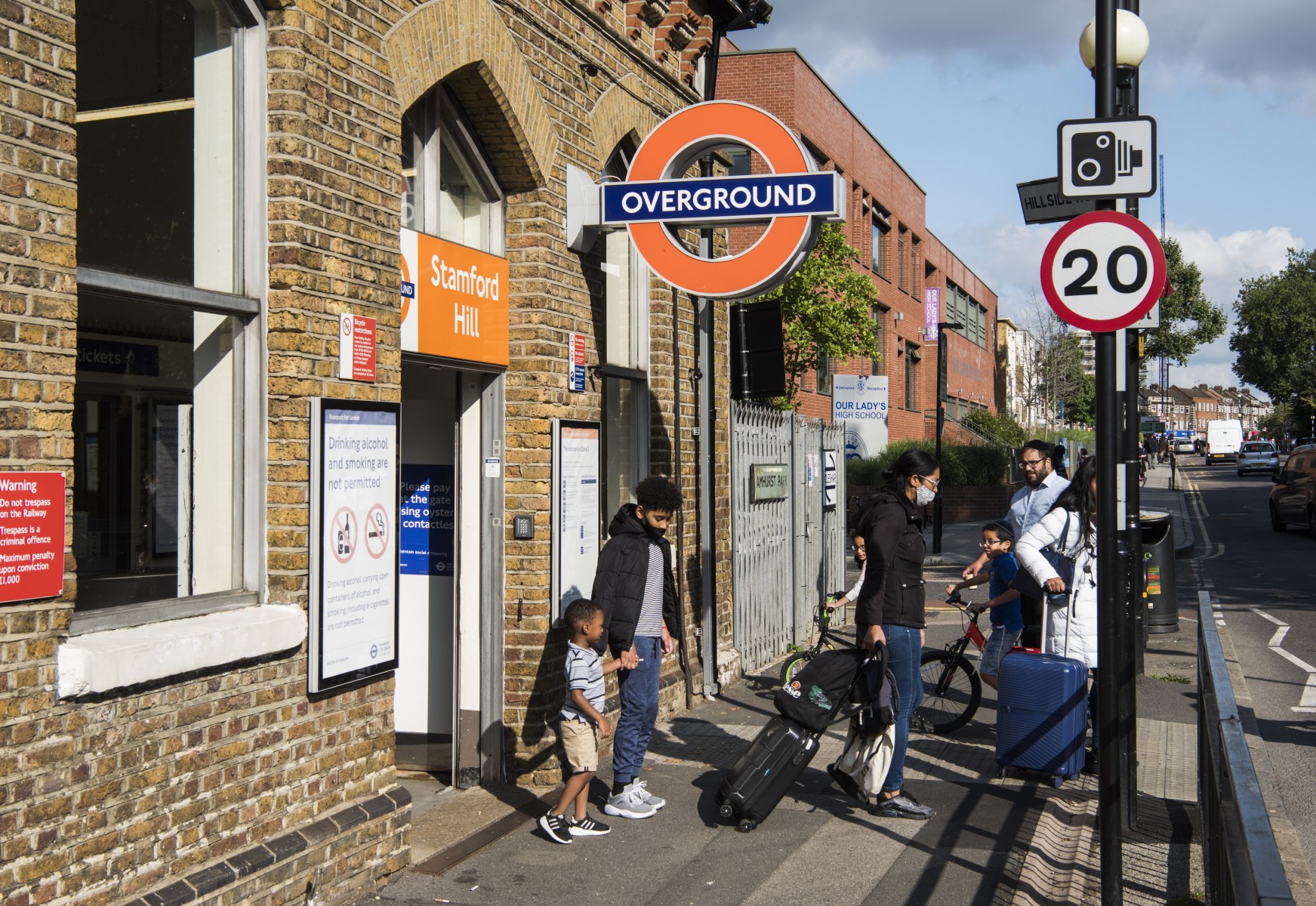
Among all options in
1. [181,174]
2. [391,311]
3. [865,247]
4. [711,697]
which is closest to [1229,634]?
[711,697]

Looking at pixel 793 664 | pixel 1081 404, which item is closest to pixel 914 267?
pixel 1081 404

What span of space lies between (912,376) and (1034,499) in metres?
38.5

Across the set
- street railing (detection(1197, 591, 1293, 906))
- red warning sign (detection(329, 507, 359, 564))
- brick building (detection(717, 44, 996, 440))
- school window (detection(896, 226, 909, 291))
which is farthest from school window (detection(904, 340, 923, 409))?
red warning sign (detection(329, 507, 359, 564))

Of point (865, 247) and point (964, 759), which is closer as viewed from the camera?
point (964, 759)

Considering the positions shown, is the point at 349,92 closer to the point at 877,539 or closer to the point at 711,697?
the point at 877,539

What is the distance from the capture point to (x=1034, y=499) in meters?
8.59

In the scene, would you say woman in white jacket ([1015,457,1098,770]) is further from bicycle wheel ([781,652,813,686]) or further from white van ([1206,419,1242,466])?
white van ([1206,419,1242,466])

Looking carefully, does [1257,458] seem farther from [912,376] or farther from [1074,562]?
[1074,562]

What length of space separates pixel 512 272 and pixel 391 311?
1.78 metres

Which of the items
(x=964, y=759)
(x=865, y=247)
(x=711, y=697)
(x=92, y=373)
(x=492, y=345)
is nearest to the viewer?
(x=92, y=373)

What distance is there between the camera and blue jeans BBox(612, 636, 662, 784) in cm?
690

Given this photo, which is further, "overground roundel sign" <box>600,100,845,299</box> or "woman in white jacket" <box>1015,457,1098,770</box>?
"woman in white jacket" <box>1015,457,1098,770</box>

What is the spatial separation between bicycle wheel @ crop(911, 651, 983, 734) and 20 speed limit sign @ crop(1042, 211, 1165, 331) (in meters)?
4.45

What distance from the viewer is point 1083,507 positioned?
769cm
